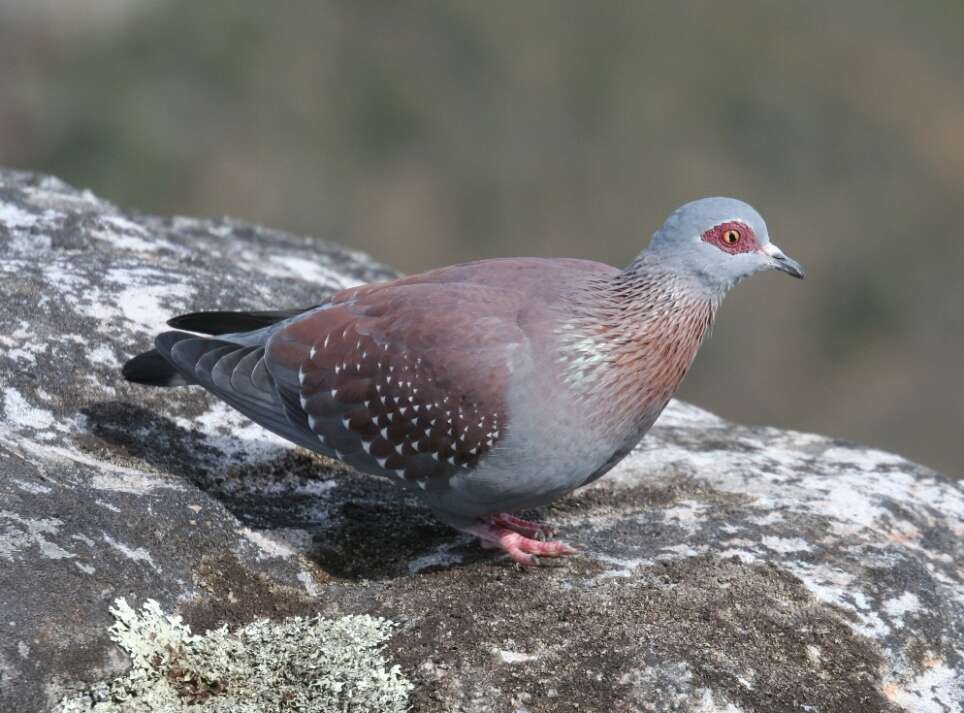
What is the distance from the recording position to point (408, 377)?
478 cm

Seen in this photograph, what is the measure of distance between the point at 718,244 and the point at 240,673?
7.92 ft

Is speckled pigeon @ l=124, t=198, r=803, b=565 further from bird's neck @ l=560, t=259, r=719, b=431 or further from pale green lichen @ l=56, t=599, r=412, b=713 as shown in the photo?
pale green lichen @ l=56, t=599, r=412, b=713

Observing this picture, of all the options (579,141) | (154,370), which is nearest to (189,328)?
(154,370)

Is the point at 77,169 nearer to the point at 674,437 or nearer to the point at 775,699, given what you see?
the point at 674,437

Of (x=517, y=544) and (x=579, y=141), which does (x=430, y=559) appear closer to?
(x=517, y=544)

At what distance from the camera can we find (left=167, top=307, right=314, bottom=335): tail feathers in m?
5.38

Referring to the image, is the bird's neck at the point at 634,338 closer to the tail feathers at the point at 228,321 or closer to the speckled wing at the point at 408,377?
the speckled wing at the point at 408,377

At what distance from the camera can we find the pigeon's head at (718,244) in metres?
4.91

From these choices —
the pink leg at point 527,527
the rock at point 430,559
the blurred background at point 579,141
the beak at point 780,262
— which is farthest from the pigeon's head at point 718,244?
the blurred background at point 579,141

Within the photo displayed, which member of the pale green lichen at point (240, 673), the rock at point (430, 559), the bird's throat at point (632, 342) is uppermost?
A: the bird's throat at point (632, 342)

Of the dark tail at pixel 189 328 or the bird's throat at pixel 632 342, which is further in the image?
the dark tail at pixel 189 328

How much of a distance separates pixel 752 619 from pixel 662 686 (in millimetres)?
586

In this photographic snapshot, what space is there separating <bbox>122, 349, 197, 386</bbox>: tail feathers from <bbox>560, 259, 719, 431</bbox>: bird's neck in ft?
5.25

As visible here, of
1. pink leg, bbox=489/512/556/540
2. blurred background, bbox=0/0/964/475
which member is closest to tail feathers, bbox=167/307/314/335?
pink leg, bbox=489/512/556/540
